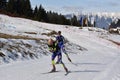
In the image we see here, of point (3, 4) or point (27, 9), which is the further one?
point (27, 9)

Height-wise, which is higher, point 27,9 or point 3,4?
point 3,4

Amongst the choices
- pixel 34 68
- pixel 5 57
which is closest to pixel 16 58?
pixel 5 57

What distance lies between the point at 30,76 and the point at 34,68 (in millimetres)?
3315

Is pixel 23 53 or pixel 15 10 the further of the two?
pixel 15 10

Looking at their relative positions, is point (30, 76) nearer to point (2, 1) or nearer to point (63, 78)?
point (63, 78)

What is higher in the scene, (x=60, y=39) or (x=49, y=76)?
(x=60, y=39)

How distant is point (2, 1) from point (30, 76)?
85407 millimetres

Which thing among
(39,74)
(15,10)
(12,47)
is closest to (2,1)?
(15,10)

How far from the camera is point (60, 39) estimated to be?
70.4 ft

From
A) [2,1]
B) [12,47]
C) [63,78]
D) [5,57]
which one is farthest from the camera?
[2,1]

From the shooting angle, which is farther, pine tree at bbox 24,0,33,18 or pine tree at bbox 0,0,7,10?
pine tree at bbox 24,0,33,18

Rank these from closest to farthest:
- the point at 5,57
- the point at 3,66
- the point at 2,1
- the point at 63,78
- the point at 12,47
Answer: the point at 63,78
the point at 3,66
the point at 5,57
the point at 12,47
the point at 2,1

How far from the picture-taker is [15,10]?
3996 inches

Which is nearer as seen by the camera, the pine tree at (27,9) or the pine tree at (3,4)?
the pine tree at (3,4)
